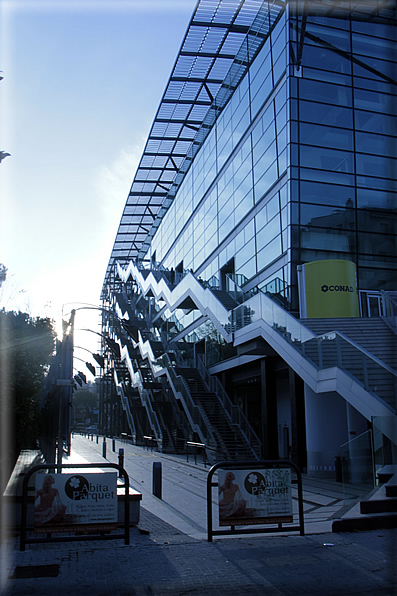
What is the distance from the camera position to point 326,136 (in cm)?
2681

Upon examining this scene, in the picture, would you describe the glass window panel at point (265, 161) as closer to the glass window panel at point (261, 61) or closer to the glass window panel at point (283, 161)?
the glass window panel at point (283, 161)

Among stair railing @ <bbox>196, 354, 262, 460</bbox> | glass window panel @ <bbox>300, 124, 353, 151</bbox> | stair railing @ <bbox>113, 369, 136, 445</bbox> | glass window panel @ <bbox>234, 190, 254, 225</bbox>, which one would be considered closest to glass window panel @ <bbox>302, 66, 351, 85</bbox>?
glass window panel @ <bbox>300, 124, 353, 151</bbox>

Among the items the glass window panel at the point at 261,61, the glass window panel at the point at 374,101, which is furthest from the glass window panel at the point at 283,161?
the glass window panel at the point at 261,61

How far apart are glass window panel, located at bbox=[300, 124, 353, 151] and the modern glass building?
A: 0.07 metres

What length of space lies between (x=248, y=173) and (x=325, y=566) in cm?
2602

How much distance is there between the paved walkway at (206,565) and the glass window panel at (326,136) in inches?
815

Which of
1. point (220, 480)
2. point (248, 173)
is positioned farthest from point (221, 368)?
point (220, 480)

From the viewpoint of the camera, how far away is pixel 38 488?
7.29 m

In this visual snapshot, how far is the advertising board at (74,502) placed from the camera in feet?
23.9

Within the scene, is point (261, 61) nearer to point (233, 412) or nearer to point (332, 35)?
point (332, 35)

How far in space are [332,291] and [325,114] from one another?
10077 millimetres

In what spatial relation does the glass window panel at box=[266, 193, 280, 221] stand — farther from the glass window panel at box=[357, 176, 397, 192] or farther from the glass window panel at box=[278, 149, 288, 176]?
the glass window panel at box=[357, 176, 397, 192]

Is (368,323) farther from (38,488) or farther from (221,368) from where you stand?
(38,488)

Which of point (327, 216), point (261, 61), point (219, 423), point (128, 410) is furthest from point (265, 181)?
point (128, 410)
